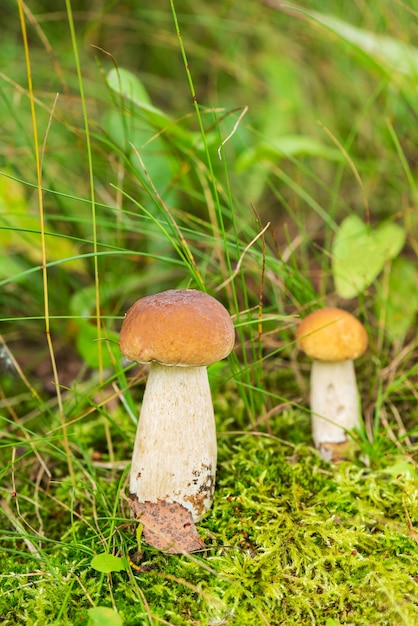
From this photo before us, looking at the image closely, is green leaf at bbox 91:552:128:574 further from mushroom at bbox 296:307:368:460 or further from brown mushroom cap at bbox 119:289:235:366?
mushroom at bbox 296:307:368:460

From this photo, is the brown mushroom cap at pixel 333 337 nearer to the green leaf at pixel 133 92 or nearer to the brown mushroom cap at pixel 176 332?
the brown mushroom cap at pixel 176 332

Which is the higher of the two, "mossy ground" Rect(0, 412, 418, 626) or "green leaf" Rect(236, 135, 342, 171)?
"green leaf" Rect(236, 135, 342, 171)

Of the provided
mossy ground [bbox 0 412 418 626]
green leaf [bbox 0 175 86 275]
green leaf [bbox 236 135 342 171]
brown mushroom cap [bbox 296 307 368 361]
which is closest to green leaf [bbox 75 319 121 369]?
green leaf [bbox 0 175 86 275]

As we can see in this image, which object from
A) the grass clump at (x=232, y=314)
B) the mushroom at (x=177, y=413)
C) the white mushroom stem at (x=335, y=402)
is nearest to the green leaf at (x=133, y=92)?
the grass clump at (x=232, y=314)

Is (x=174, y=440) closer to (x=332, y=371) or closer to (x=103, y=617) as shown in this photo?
(x=103, y=617)

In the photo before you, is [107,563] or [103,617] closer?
[103,617]

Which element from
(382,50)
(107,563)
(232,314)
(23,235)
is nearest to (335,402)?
(232,314)

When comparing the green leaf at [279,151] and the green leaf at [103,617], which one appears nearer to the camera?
the green leaf at [103,617]
